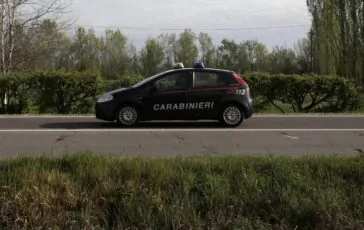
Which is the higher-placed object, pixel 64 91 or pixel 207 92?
pixel 64 91

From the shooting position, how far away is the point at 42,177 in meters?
6.25

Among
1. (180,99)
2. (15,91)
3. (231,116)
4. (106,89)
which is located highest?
(15,91)

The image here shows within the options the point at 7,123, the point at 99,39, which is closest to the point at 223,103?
the point at 7,123

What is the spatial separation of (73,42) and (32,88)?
45.4 metres

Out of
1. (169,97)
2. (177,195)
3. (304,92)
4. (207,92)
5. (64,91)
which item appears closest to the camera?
(177,195)

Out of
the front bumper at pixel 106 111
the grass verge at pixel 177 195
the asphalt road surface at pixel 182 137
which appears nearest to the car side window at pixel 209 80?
the asphalt road surface at pixel 182 137

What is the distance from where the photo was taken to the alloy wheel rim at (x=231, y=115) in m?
14.0

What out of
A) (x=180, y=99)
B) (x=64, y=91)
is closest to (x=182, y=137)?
(x=180, y=99)

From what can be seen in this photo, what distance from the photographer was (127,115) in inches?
544

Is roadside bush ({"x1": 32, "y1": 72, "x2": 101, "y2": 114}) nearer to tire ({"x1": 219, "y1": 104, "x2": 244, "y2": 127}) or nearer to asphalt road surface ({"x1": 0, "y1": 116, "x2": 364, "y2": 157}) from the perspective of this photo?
asphalt road surface ({"x1": 0, "y1": 116, "x2": 364, "y2": 157})

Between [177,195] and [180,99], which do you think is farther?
[180,99]

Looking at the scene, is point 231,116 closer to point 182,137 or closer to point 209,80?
point 209,80

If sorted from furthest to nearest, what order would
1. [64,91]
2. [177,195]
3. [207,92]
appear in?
1. [64,91]
2. [207,92]
3. [177,195]

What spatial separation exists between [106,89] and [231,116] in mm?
7532
